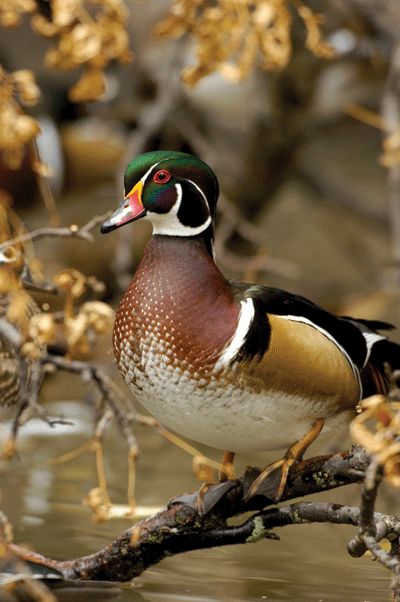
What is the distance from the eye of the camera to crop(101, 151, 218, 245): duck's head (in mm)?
1379

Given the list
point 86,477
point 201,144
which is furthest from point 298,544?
point 201,144

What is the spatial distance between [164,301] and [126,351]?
0.13 metres

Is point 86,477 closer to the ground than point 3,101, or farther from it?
closer to the ground

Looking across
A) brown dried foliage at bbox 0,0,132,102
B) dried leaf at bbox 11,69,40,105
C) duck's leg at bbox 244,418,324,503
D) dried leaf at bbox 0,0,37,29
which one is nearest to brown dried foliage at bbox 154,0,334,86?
brown dried foliage at bbox 0,0,132,102

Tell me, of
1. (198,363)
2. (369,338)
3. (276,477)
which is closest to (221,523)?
(276,477)

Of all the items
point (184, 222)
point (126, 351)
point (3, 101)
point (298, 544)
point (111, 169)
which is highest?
point (3, 101)

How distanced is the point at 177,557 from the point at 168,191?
1.10 m

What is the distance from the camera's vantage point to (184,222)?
4.74 ft

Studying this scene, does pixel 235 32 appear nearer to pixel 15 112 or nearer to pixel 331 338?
pixel 15 112

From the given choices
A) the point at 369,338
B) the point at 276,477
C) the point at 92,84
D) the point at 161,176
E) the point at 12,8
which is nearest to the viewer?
the point at 161,176

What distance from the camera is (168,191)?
1389mm

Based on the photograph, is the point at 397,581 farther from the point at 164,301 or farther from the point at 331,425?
the point at 164,301

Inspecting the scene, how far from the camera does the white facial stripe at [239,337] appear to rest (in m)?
1.39

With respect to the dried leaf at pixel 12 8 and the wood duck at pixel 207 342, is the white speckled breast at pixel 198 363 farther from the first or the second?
the dried leaf at pixel 12 8
